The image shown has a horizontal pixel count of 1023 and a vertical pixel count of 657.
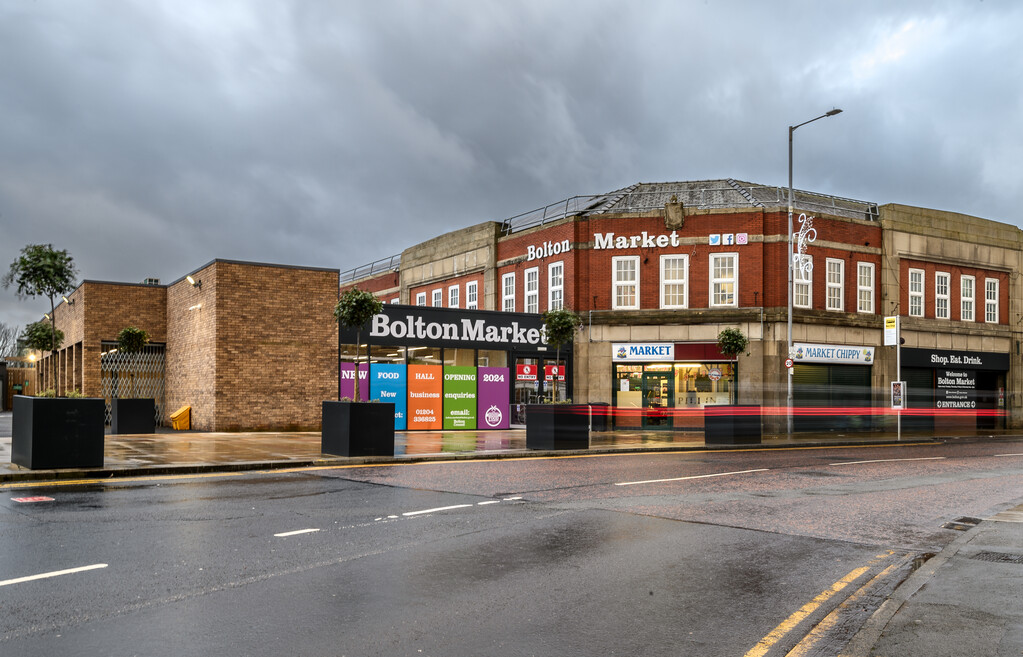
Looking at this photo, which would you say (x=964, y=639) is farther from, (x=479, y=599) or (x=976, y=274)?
(x=976, y=274)

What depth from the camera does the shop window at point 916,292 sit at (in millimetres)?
37719

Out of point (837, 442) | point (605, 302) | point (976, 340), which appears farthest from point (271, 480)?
point (976, 340)

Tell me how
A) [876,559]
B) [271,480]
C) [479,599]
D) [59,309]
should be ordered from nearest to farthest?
[479,599], [876,559], [271,480], [59,309]

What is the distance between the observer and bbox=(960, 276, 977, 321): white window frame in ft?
130

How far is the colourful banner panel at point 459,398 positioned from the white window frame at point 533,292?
299 inches

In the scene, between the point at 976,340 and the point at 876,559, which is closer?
the point at 876,559

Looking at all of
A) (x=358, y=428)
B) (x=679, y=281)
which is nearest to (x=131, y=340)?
(x=358, y=428)

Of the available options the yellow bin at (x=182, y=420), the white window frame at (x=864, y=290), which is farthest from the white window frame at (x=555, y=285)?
the yellow bin at (x=182, y=420)

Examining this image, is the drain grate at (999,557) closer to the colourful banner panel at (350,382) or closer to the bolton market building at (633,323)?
the bolton market building at (633,323)

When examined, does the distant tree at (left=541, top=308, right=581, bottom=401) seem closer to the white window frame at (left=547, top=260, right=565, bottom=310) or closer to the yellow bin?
the white window frame at (left=547, top=260, right=565, bottom=310)

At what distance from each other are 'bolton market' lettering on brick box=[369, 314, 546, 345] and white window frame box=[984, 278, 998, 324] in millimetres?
23504

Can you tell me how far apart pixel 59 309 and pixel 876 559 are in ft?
125

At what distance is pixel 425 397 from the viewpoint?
28.7 metres

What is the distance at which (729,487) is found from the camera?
13844 mm
